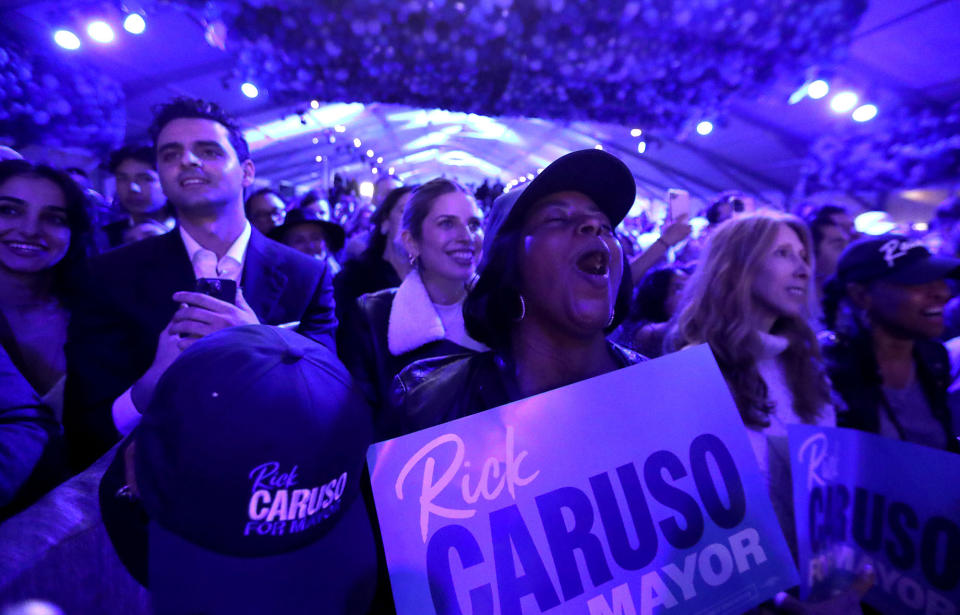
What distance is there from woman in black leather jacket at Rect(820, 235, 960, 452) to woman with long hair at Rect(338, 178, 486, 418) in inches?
63.9

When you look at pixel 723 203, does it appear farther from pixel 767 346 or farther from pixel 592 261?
A: pixel 592 261

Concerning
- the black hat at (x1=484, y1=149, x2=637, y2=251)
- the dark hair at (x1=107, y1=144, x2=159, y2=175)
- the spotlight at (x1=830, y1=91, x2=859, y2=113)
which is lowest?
the black hat at (x1=484, y1=149, x2=637, y2=251)

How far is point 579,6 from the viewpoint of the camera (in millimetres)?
4441

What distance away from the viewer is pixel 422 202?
2.56 m

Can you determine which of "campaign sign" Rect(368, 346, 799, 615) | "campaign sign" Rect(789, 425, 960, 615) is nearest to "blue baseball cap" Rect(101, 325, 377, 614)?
"campaign sign" Rect(368, 346, 799, 615)

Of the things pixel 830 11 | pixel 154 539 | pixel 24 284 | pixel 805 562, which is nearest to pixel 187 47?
pixel 24 284

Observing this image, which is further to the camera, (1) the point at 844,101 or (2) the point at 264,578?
(1) the point at 844,101

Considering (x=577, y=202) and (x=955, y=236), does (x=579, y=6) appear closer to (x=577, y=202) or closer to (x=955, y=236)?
(x=955, y=236)

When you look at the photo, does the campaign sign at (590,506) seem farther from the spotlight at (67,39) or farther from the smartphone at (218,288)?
the spotlight at (67,39)

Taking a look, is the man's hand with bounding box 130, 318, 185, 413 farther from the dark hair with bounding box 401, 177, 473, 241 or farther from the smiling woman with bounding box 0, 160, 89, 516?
the dark hair with bounding box 401, 177, 473, 241

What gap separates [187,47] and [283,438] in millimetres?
9235

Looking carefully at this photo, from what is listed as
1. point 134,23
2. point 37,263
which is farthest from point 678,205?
point 134,23

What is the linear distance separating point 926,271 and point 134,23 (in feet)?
26.5

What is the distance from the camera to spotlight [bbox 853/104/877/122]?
357 inches
